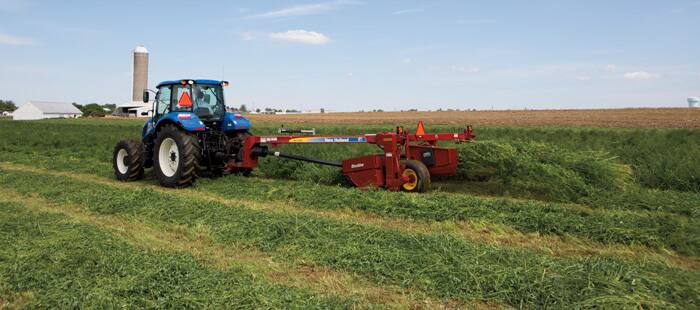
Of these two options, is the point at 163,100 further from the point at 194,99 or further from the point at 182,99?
the point at 194,99

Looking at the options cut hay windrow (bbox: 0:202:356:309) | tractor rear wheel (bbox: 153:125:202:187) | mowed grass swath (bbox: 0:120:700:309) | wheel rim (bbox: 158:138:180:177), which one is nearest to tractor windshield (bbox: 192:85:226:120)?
tractor rear wheel (bbox: 153:125:202:187)

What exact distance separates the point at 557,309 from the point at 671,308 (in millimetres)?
751

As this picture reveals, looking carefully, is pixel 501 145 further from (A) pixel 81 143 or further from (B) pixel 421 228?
(A) pixel 81 143

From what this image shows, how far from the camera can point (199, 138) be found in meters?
9.98

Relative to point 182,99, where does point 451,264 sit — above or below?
below

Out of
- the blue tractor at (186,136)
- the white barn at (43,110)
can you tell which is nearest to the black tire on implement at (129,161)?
the blue tractor at (186,136)

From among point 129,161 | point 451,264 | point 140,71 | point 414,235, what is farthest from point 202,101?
point 140,71

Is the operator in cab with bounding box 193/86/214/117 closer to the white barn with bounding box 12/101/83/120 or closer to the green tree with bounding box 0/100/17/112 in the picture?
the white barn with bounding box 12/101/83/120

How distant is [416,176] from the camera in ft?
→ 26.3

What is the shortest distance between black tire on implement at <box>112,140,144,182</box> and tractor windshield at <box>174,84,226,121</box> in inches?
54.1

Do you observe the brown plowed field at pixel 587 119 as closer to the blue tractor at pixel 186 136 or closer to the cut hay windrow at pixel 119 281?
the blue tractor at pixel 186 136

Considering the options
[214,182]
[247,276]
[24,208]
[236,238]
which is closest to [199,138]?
[214,182]

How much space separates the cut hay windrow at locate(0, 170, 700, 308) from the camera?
3672 mm

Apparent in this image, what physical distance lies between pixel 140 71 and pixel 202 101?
60342 millimetres
